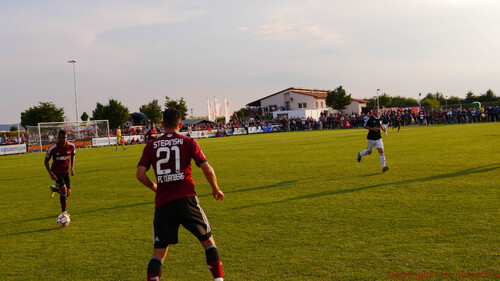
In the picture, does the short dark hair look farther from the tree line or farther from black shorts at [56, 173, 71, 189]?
the tree line

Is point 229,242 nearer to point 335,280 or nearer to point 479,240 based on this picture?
point 335,280

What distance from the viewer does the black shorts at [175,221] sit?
450 centimetres

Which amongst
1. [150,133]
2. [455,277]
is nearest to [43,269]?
[455,277]

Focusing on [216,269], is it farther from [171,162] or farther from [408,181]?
[408,181]

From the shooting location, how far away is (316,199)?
30.4ft

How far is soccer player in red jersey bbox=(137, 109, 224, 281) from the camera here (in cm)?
451

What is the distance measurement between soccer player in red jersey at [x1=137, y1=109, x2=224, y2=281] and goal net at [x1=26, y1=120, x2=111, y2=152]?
39.3 meters

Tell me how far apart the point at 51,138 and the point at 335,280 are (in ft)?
139

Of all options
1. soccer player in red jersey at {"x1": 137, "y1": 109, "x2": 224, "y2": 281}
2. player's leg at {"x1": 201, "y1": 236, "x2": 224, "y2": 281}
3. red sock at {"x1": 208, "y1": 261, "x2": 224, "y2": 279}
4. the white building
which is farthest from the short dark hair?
the white building

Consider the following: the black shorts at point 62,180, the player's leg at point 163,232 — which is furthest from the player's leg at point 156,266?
the black shorts at point 62,180

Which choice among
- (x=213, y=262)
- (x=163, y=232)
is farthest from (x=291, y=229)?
(x=163, y=232)

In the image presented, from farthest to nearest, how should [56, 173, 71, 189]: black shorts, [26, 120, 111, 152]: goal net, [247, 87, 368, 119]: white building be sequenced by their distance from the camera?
[247, 87, 368, 119]: white building, [26, 120, 111, 152]: goal net, [56, 173, 71, 189]: black shorts

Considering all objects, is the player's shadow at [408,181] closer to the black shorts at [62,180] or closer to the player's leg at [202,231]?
the black shorts at [62,180]

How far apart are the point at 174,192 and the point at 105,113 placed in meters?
73.5
